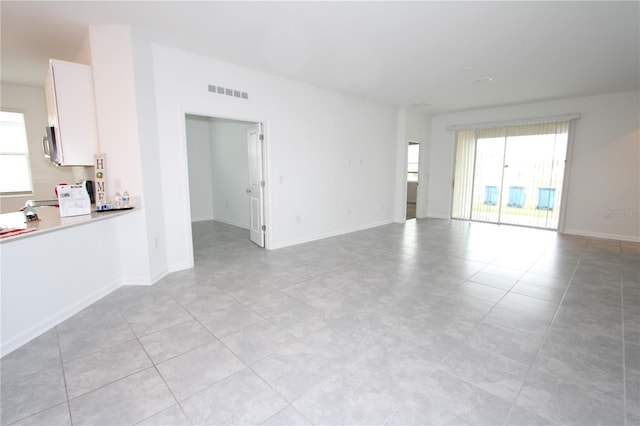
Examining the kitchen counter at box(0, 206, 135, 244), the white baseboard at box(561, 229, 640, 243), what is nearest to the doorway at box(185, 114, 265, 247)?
the kitchen counter at box(0, 206, 135, 244)

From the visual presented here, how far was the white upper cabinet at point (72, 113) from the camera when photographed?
311cm

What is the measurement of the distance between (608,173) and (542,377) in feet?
20.5

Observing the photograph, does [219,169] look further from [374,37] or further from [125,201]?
[374,37]

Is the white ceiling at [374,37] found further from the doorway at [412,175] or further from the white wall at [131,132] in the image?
the doorway at [412,175]

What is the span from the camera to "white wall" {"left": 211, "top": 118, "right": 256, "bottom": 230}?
21.9 ft

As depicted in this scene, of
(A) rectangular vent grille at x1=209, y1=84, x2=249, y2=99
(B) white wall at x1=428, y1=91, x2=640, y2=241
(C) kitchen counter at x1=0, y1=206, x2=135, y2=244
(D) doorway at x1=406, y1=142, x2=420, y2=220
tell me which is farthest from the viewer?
(D) doorway at x1=406, y1=142, x2=420, y2=220

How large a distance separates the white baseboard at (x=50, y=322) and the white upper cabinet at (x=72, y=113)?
4.90 ft

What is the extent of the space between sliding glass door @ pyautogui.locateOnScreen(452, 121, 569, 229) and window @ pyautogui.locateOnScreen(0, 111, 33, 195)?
9771 millimetres

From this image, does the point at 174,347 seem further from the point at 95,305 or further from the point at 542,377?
the point at 542,377

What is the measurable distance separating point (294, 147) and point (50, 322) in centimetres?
391

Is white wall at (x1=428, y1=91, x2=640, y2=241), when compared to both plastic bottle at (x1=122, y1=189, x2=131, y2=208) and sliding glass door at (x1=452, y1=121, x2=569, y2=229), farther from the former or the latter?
plastic bottle at (x1=122, y1=189, x2=131, y2=208)

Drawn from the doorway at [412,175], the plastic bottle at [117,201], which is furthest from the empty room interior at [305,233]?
the doorway at [412,175]

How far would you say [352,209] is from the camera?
648 cm

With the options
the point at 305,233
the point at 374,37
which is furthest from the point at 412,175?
the point at 374,37
